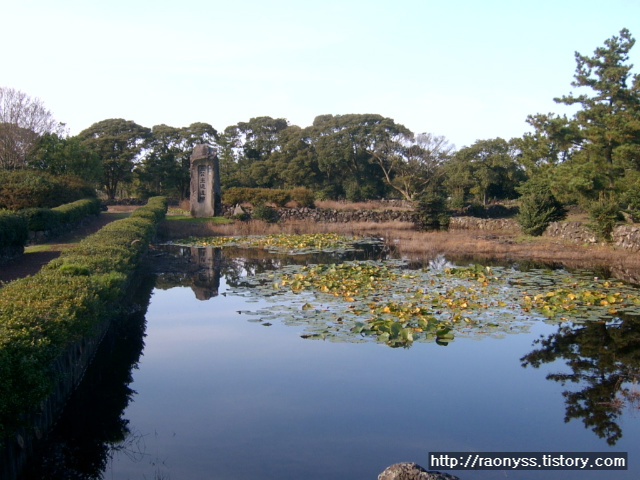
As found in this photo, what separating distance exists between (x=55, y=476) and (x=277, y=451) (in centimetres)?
196

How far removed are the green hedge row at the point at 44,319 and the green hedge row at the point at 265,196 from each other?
2209cm

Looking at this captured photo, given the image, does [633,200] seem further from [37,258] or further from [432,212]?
[37,258]

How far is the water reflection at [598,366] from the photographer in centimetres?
615

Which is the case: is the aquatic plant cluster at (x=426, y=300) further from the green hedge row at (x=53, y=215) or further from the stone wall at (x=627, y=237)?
the green hedge row at (x=53, y=215)

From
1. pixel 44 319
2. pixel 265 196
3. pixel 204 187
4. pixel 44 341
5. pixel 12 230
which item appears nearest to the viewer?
pixel 44 341

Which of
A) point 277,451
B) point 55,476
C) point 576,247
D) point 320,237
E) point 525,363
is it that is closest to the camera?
point 55,476

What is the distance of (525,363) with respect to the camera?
8055 millimetres

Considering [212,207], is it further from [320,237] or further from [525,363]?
[525,363]

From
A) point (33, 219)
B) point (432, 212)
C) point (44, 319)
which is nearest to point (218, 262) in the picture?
point (33, 219)

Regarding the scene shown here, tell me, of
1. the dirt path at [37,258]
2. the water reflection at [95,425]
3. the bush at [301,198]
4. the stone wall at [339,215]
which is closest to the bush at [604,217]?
the stone wall at [339,215]

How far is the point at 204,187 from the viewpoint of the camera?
104ft

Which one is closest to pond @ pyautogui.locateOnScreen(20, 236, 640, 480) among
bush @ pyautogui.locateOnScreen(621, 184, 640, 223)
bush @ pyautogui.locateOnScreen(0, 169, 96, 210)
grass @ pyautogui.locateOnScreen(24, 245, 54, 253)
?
grass @ pyautogui.locateOnScreen(24, 245, 54, 253)

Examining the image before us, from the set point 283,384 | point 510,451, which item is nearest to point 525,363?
point 510,451

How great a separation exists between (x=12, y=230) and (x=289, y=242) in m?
10.7
